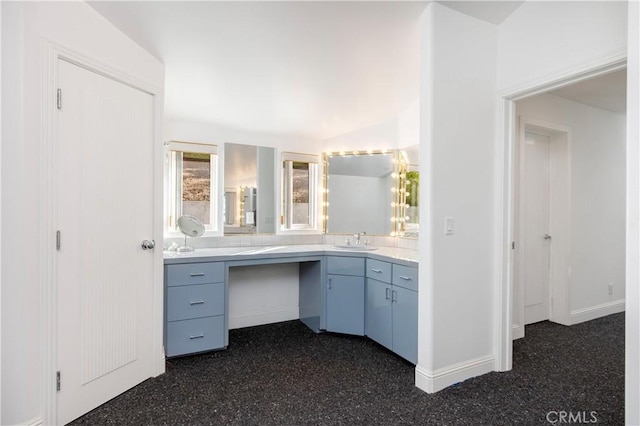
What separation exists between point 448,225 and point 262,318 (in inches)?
85.5

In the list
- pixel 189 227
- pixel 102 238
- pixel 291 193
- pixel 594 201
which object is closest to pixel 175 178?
pixel 189 227

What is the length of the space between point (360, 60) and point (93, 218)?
6.64 feet

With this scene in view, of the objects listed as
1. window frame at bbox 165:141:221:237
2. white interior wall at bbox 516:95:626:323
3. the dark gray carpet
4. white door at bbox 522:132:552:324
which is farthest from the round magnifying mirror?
white interior wall at bbox 516:95:626:323

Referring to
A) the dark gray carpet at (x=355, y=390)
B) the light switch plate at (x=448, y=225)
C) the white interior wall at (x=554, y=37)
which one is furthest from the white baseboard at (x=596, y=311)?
the white interior wall at (x=554, y=37)

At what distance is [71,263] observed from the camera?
180 cm

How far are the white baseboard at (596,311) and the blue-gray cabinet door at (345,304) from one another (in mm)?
2199

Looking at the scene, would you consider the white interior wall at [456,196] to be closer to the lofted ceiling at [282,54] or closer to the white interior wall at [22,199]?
the lofted ceiling at [282,54]

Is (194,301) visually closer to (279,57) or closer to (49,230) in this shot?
(49,230)

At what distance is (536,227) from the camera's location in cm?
341

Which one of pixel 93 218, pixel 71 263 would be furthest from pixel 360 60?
pixel 71 263

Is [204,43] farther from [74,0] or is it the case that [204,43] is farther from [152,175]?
[152,175]

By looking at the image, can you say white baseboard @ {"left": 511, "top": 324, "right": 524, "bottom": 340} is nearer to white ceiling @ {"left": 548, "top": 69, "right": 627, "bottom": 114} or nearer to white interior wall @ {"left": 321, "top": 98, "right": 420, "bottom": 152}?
white interior wall @ {"left": 321, "top": 98, "right": 420, "bottom": 152}

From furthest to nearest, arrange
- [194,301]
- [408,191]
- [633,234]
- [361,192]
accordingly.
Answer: [361,192] → [408,191] → [194,301] → [633,234]

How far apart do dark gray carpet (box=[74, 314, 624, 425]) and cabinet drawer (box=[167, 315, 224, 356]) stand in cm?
8
